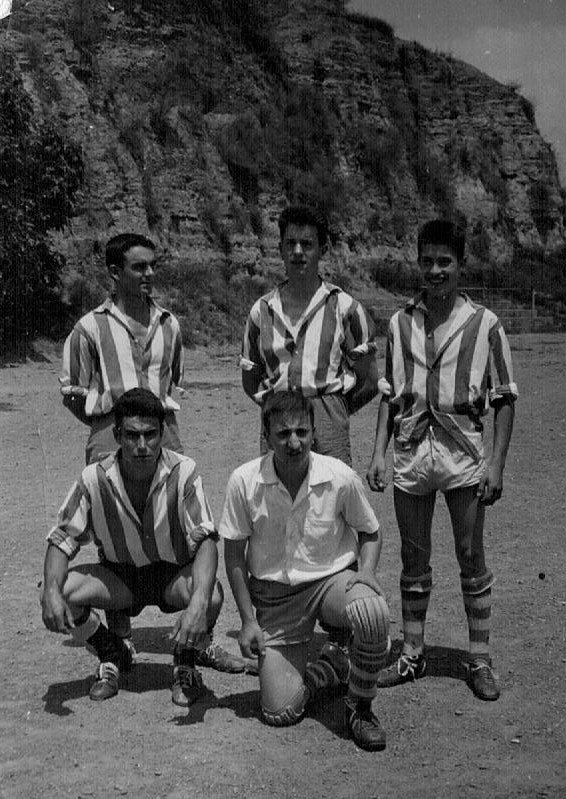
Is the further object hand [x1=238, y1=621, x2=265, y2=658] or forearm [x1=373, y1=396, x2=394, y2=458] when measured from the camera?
forearm [x1=373, y1=396, x2=394, y2=458]

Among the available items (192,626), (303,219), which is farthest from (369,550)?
(303,219)

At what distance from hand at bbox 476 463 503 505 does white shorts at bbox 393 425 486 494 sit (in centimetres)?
4

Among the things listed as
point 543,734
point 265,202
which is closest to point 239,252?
point 265,202

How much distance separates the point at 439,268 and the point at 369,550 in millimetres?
1171

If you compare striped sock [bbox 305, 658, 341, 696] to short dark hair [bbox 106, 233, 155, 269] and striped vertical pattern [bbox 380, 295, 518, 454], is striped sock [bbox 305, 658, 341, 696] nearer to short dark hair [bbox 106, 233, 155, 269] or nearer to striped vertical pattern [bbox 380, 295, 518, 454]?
striped vertical pattern [bbox 380, 295, 518, 454]

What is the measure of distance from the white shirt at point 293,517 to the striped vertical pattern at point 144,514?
16cm

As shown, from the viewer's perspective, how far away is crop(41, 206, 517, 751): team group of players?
156 inches

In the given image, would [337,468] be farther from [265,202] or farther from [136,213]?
[265,202]

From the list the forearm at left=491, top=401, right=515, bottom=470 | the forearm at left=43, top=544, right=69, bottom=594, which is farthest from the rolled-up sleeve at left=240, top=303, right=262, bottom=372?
the forearm at left=43, top=544, right=69, bottom=594

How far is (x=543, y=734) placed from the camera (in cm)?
374

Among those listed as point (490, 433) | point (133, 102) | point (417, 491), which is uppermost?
point (133, 102)

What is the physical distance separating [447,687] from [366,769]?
34.3 inches

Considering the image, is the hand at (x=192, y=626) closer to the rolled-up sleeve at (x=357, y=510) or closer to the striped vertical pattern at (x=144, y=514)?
the striped vertical pattern at (x=144, y=514)

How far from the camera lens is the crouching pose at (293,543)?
3.96 metres
